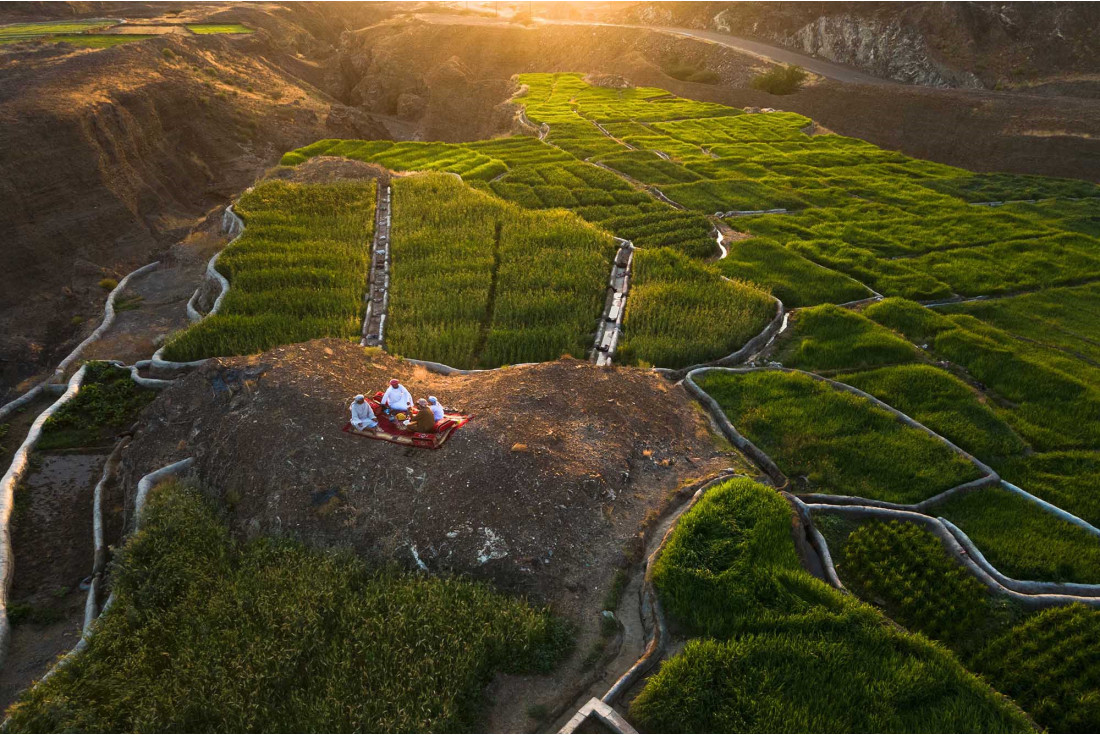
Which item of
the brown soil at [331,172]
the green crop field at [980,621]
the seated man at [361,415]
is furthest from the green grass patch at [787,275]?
the brown soil at [331,172]

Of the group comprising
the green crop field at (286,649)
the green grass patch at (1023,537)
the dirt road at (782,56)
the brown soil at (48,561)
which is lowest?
the brown soil at (48,561)

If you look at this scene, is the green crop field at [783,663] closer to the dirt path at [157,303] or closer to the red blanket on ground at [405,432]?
the red blanket on ground at [405,432]

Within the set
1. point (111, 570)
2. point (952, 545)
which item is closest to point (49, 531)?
point (111, 570)

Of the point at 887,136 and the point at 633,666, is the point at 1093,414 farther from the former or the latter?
the point at 887,136

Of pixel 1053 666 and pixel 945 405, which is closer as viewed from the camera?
pixel 1053 666

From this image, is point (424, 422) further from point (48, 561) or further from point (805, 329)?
point (805, 329)

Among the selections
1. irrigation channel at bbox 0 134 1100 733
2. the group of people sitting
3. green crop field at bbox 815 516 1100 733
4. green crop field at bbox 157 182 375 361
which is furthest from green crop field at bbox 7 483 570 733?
green crop field at bbox 157 182 375 361

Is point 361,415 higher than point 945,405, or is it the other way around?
point 945,405

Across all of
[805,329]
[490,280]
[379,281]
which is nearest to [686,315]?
[805,329]
